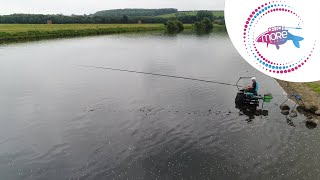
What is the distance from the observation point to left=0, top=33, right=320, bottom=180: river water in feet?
60.8

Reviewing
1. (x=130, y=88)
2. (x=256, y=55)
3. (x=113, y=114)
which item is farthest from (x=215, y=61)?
(x=256, y=55)

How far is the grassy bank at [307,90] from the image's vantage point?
29.2m

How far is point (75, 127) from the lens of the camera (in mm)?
24688

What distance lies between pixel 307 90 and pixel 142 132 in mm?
18071

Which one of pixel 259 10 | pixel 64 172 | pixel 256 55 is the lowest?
pixel 64 172

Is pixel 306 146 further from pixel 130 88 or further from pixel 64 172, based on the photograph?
pixel 130 88

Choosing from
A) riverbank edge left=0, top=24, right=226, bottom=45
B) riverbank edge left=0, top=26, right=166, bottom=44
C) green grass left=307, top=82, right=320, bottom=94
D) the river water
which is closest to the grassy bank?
green grass left=307, top=82, right=320, bottom=94

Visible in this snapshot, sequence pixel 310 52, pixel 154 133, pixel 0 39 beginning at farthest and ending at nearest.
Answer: pixel 0 39, pixel 154 133, pixel 310 52

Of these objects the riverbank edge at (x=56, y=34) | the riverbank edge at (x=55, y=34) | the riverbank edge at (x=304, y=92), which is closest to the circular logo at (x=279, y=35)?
the riverbank edge at (x=304, y=92)

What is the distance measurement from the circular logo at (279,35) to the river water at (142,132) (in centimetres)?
865

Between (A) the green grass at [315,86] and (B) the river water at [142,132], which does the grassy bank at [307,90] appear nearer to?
(A) the green grass at [315,86]

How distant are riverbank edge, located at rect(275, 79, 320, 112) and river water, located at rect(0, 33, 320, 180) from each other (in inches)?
48.2

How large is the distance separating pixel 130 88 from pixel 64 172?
59.6ft

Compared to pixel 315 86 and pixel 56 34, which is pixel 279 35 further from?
pixel 56 34
